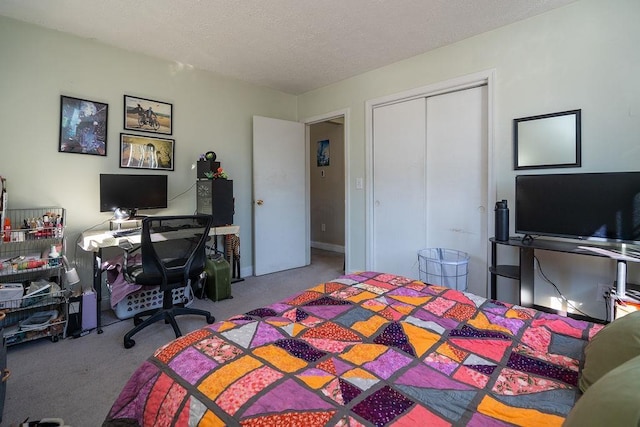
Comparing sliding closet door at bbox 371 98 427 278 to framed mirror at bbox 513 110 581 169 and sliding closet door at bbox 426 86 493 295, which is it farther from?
framed mirror at bbox 513 110 581 169

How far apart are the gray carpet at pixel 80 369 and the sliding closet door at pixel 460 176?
75.5 inches

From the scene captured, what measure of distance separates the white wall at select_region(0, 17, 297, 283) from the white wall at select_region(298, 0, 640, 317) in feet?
8.10

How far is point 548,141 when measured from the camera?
2451 millimetres

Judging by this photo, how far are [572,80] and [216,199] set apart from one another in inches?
127

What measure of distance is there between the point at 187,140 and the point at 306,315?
113 inches

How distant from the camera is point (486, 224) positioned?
285 centimetres

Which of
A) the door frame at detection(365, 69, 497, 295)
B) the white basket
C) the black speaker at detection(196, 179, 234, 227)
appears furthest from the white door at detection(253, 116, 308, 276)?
the white basket

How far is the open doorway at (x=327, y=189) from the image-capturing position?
5.48m

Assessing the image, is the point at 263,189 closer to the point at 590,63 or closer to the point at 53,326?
the point at 53,326

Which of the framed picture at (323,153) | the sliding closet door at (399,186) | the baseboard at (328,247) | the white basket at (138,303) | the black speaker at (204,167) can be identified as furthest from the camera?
the framed picture at (323,153)

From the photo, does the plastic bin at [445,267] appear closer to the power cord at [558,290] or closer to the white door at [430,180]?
the white door at [430,180]

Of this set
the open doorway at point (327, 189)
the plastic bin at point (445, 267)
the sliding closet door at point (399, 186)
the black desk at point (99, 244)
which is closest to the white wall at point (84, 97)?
the black desk at point (99, 244)

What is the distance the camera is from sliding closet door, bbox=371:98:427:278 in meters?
3.31

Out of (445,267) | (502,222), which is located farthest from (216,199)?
(502,222)
